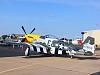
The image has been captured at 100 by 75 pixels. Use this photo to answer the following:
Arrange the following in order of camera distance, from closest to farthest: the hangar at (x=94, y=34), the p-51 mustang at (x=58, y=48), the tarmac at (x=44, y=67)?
1. the tarmac at (x=44, y=67)
2. the p-51 mustang at (x=58, y=48)
3. the hangar at (x=94, y=34)

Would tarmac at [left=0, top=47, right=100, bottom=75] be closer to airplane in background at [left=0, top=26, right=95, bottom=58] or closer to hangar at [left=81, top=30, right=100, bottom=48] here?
airplane in background at [left=0, top=26, right=95, bottom=58]

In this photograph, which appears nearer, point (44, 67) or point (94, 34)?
point (44, 67)

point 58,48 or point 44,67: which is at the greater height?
point 58,48

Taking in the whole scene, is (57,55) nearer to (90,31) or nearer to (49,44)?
(49,44)

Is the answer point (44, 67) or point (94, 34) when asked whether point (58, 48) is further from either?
point (94, 34)

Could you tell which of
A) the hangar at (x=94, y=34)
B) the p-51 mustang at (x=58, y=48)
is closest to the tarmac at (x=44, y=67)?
the p-51 mustang at (x=58, y=48)

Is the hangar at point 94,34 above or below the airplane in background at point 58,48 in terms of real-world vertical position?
above

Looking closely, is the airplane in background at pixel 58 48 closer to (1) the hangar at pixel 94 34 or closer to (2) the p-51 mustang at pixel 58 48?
(2) the p-51 mustang at pixel 58 48

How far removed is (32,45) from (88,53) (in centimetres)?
534

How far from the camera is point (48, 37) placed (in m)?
30.5

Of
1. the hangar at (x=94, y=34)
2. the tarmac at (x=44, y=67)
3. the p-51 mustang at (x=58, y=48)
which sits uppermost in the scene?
the hangar at (x=94, y=34)

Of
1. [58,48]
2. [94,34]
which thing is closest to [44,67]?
[58,48]

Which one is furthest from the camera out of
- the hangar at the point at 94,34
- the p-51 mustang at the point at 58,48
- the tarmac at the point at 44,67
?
the hangar at the point at 94,34

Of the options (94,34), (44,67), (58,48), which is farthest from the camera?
(94,34)
